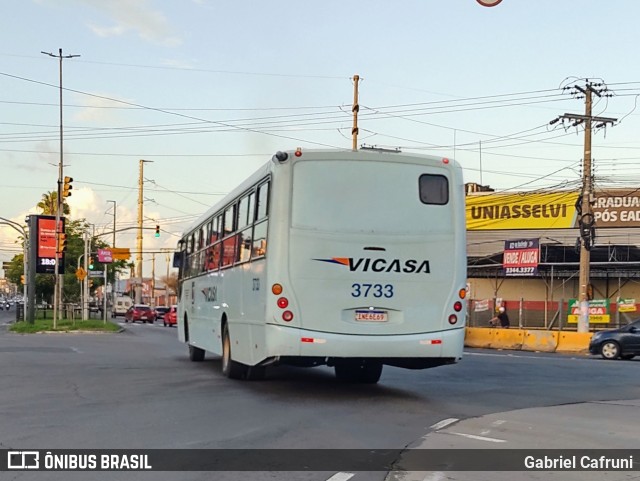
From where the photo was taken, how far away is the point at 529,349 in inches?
1249

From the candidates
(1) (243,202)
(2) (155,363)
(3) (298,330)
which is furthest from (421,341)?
(2) (155,363)

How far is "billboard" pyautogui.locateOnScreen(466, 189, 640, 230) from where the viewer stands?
154ft

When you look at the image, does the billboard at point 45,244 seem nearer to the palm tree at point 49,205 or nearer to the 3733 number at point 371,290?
the palm tree at point 49,205

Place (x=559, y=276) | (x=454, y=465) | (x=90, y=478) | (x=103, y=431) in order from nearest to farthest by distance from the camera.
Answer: (x=90, y=478) → (x=454, y=465) → (x=103, y=431) → (x=559, y=276)

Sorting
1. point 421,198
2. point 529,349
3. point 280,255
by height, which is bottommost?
point 529,349

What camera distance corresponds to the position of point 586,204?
110 ft

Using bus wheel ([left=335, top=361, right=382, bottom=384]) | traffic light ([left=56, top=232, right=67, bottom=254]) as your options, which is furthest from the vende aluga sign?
bus wheel ([left=335, top=361, right=382, bottom=384])

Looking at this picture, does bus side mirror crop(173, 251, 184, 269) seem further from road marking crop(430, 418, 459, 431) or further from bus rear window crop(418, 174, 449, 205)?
road marking crop(430, 418, 459, 431)

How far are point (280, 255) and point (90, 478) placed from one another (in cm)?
561

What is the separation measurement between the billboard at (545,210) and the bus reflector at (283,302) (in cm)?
3600

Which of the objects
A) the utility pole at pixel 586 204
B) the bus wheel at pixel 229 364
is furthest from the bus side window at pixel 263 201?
the utility pole at pixel 586 204

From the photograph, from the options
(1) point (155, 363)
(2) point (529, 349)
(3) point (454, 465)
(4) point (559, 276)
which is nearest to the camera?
(3) point (454, 465)

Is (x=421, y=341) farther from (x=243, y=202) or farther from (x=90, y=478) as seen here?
(x=90, y=478)

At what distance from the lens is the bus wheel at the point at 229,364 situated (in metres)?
15.8
